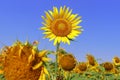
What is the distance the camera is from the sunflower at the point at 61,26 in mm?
7821

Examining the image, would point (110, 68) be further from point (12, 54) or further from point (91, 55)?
point (12, 54)

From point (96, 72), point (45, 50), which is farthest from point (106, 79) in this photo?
point (45, 50)

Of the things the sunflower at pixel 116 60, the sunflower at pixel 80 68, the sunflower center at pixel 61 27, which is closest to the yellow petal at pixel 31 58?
the sunflower center at pixel 61 27

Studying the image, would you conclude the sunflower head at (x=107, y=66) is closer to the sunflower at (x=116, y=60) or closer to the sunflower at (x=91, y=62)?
the sunflower at (x=91, y=62)

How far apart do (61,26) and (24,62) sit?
14.3 ft

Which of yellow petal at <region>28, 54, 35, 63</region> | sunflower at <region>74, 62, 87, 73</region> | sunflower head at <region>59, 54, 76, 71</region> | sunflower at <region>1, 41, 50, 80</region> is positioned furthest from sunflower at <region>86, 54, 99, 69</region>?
yellow petal at <region>28, 54, 35, 63</region>

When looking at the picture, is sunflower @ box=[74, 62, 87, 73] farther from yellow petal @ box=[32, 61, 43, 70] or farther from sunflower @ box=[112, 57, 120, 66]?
yellow petal @ box=[32, 61, 43, 70]

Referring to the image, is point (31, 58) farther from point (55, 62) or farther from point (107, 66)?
point (107, 66)

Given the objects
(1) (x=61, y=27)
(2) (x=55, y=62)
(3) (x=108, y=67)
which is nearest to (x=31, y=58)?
(2) (x=55, y=62)

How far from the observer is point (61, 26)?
8.09 metres

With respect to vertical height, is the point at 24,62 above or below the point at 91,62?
below

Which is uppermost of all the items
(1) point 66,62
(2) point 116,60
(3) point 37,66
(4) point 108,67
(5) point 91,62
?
(2) point 116,60

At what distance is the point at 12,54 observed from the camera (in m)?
3.88

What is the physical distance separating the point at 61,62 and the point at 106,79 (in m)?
1.88
